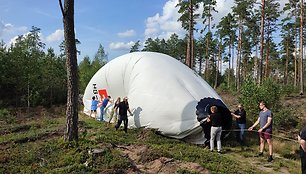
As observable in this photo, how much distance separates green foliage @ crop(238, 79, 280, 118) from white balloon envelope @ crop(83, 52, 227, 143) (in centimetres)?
295

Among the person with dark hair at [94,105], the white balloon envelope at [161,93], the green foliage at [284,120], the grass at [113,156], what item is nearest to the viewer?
the grass at [113,156]

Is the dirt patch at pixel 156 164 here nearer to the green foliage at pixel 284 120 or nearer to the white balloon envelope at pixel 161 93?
the white balloon envelope at pixel 161 93

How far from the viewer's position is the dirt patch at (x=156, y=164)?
7.03 metres

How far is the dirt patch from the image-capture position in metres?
7.03

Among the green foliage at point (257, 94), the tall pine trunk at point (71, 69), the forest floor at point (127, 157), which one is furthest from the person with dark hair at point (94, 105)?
the green foliage at point (257, 94)

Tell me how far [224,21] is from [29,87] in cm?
2490

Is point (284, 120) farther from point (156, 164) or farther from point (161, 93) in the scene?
point (156, 164)

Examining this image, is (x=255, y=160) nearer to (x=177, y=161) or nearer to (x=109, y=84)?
(x=177, y=161)

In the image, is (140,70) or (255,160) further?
(140,70)

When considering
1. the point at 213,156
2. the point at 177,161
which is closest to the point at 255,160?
the point at 213,156

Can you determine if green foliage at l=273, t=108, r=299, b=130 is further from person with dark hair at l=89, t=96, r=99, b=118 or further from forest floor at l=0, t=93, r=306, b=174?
person with dark hair at l=89, t=96, r=99, b=118

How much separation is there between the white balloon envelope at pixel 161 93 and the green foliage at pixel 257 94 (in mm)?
2955

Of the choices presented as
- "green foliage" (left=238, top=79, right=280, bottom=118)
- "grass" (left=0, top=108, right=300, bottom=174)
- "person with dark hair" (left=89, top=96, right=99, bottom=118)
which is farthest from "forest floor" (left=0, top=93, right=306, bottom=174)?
"person with dark hair" (left=89, top=96, right=99, bottom=118)

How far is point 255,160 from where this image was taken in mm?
9281
